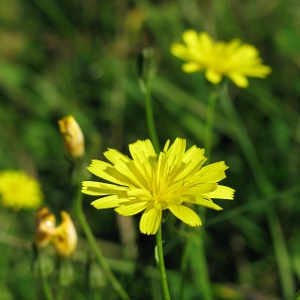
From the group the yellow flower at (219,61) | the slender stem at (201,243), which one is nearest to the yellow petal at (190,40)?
the yellow flower at (219,61)

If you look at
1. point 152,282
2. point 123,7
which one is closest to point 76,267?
point 152,282

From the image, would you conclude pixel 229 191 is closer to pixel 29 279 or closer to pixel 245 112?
pixel 29 279

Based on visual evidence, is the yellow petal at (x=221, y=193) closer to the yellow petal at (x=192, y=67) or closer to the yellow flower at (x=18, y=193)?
the yellow petal at (x=192, y=67)

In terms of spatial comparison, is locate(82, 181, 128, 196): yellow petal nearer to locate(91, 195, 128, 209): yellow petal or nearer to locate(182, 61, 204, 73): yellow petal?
locate(91, 195, 128, 209): yellow petal

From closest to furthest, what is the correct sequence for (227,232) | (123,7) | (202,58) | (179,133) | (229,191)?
(229,191) → (202,58) → (227,232) → (179,133) → (123,7)

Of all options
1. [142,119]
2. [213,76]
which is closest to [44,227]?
[213,76]
